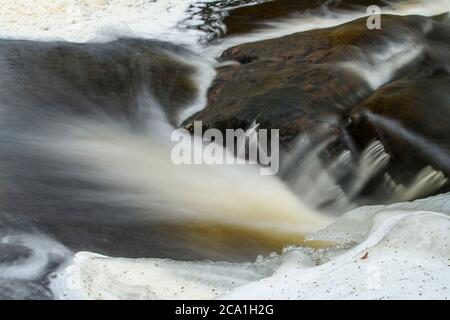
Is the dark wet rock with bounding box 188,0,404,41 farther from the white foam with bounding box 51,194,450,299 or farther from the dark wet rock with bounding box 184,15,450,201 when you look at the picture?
the white foam with bounding box 51,194,450,299

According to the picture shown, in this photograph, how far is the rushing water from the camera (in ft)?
15.1

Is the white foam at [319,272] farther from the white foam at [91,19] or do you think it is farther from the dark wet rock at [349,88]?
the white foam at [91,19]

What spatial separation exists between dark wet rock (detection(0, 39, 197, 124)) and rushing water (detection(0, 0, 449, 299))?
0.08 ft

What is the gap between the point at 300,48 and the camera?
8.19 meters

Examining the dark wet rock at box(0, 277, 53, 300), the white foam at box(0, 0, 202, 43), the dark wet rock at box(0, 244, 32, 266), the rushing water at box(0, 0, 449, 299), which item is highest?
the white foam at box(0, 0, 202, 43)

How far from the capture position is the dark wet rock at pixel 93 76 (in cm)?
767

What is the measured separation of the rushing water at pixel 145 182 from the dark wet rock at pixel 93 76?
0.02 m

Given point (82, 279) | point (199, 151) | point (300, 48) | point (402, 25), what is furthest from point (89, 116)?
point (402, 25)

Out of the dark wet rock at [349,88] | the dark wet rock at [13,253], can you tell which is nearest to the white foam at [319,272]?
the dark wet rock at [13,253]

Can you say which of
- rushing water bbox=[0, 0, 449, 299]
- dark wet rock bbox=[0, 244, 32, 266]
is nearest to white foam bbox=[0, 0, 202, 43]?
rushing water bbox=[0, 0, 449, 299]

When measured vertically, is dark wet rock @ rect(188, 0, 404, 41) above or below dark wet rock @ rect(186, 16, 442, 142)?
above

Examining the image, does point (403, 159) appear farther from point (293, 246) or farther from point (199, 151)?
point (199, 151)

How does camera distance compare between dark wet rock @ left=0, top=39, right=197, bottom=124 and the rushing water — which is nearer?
the rushing water
